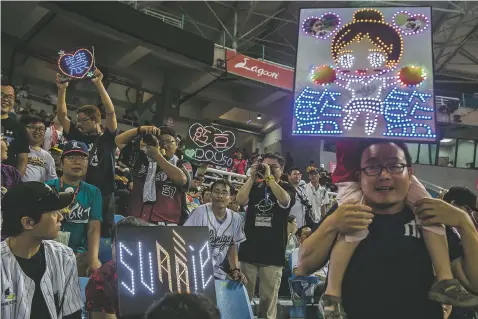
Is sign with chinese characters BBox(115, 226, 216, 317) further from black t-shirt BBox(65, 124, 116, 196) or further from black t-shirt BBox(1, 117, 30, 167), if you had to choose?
black t-shirt BBox(1, 117, 30, 167)

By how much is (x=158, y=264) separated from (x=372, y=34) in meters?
1.99

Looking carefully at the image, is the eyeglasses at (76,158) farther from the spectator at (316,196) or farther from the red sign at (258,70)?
the red sign at (258,70)

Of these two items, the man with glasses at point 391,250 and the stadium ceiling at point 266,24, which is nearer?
the man with glasses at point 391,250

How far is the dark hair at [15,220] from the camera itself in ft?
9.24

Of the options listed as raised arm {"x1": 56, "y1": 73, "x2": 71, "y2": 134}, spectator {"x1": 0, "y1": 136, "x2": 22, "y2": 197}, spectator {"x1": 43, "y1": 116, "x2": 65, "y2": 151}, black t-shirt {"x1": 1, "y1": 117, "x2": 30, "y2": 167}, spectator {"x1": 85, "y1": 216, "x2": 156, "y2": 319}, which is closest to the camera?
spectator {"x1": 85, "y1": 216, "x2": 156, "y2": 319}

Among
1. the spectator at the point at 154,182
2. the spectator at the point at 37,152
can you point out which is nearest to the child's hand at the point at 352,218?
the spectator at the point at 154,182

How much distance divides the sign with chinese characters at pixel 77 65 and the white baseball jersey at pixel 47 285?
2.42 m

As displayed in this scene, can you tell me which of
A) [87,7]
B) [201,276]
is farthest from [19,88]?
[201,276]

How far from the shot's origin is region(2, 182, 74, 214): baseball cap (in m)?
2.82

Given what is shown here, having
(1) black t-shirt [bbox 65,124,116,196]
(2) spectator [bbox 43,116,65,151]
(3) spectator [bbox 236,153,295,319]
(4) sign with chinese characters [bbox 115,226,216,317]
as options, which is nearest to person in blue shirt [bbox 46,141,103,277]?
(1) black t-shirt [bbox 65,124,116,196]

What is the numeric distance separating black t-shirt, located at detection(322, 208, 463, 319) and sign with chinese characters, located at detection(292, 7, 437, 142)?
0.43 metres

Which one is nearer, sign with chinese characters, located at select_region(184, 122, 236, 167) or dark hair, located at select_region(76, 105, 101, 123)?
dark hair, located at select_region(76, 105, 101, 123)

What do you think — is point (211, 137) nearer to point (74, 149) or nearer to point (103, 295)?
point (74, 149)

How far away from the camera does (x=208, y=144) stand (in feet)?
21.5
